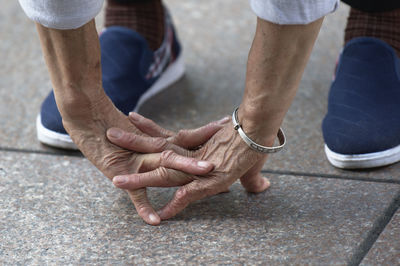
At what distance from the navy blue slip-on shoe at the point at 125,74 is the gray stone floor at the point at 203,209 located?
0.05 m

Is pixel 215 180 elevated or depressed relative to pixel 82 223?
elevated

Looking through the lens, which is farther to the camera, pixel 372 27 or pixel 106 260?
pixel 372 27

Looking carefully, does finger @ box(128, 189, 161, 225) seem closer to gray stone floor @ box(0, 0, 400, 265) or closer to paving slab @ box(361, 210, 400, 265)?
gray stone floor @ box(0, 0, 400, 265)

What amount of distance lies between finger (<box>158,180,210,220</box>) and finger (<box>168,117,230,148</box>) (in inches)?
5.3

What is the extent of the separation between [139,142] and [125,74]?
21.4 inches

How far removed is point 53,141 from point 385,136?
1.04 metres

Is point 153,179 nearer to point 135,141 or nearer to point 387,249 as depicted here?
point 135,141

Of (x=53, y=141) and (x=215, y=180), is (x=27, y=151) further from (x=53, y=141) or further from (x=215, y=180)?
(x=215, y=180)

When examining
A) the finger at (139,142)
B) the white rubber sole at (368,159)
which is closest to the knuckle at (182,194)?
the finger at (139,142)

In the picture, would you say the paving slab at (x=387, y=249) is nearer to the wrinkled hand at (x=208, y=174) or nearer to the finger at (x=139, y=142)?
the wrinkled hand at (x=208, y=174)

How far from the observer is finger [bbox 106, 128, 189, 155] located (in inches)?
55.1

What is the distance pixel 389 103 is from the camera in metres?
1.69

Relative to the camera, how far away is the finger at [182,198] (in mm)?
1365

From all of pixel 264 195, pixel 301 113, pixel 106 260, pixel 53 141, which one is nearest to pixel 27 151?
pixel 53 141
